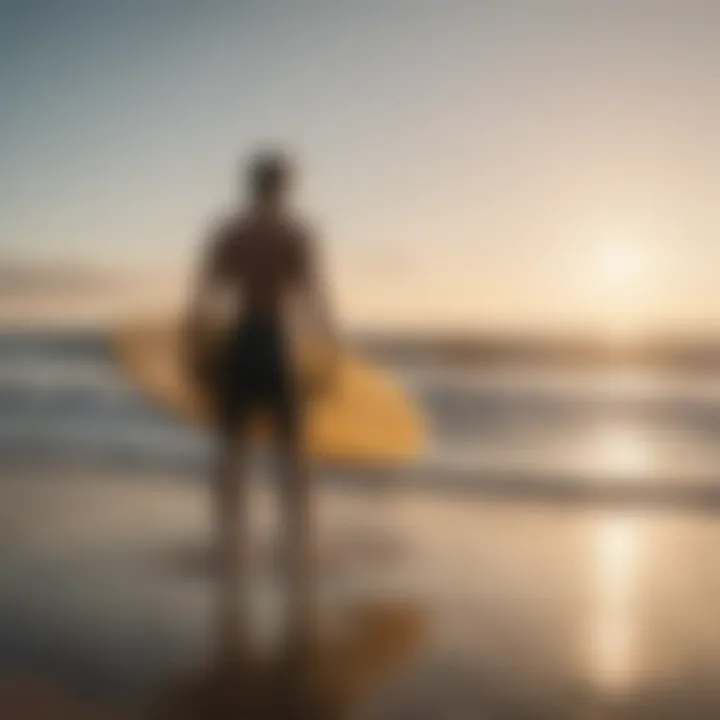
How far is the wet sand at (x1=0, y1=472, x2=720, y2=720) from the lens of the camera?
1772 mm

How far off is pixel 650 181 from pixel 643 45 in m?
0.35

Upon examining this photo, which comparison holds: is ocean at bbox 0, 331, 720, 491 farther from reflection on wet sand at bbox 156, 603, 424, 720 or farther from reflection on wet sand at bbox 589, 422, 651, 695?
reflection on wet sand at bbox 156, 603, 424, 720

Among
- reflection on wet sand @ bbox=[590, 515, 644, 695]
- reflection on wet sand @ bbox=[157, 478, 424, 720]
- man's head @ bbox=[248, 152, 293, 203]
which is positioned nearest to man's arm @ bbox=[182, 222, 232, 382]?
man's head @ bbox=[248, 152, 293, 203]

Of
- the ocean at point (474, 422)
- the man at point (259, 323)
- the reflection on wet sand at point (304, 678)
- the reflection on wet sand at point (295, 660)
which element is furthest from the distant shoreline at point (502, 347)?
the reflection on wet sand at point (304, 678)

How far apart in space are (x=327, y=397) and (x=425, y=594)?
0.52 m

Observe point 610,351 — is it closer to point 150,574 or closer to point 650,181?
point 650,181

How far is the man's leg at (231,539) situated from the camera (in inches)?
82.3

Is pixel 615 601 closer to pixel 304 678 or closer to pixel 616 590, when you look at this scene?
pixel 616 590

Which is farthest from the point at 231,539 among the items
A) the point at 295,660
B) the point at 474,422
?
the point at 474,422

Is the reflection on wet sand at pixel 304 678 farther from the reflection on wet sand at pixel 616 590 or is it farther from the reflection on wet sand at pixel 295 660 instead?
the reflection on wet sand at pixel 616 590

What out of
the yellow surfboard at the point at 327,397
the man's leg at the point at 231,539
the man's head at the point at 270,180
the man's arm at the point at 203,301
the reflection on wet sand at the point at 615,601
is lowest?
the reflection on wet sand at the point at 615,601

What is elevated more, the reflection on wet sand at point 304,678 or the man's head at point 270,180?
the man's head at point 270,180

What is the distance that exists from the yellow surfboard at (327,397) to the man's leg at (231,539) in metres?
0.14

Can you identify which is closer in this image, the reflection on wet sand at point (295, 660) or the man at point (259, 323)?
the reflection on wet sand at point (295, 660)
